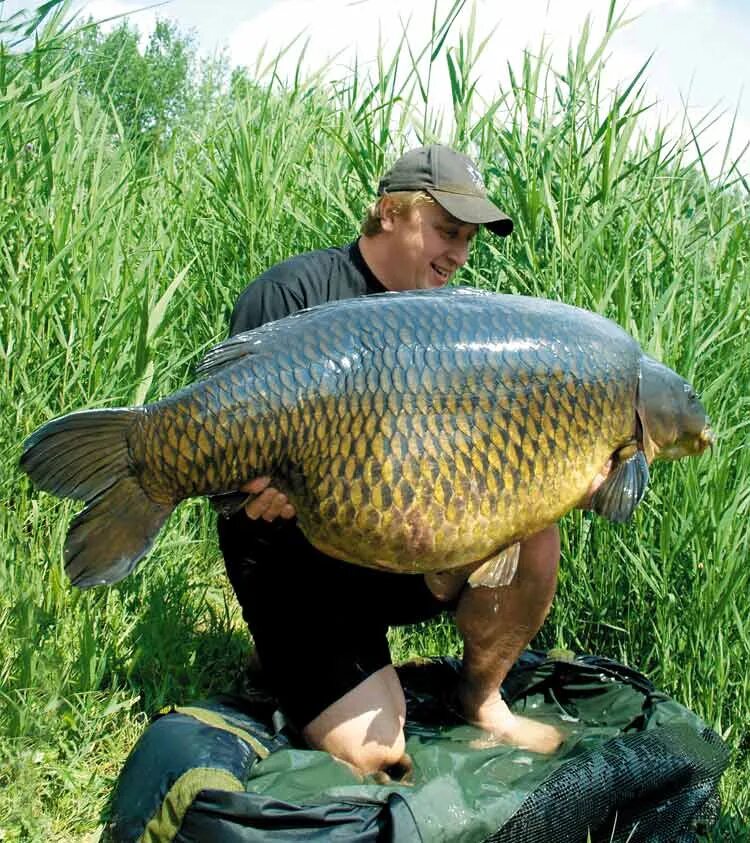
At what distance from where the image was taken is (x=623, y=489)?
1905mm

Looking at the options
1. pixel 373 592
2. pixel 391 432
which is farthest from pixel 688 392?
pixel 373 592

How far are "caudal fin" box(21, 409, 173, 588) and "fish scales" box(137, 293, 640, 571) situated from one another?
0.04 metres

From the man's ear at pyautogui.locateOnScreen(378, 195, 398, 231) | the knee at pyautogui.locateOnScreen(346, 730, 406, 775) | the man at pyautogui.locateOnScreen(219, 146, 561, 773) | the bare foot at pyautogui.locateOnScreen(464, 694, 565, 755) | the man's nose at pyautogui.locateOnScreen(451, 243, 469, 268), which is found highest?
the man's ear at pyautogui.locateOnScreen(378, 195, 398, 231)

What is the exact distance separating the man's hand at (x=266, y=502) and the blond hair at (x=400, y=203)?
81 centimetres

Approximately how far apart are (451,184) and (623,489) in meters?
0.80

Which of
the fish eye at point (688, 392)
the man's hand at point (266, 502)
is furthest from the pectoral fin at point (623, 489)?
the man's hand at point (266, 502)

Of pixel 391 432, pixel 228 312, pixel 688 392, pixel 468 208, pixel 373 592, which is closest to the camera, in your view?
pixel 391 432

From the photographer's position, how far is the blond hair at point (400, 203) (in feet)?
7.67

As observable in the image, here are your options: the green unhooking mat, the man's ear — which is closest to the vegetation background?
the green unhooking mat

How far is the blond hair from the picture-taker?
7.67ft

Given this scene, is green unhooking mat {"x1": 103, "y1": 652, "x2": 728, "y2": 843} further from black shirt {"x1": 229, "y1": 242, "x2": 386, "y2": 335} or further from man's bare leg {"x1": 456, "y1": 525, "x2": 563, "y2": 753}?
black shirt {"x1": 229, "y1": 242, "x2": 386, "y2": 335}

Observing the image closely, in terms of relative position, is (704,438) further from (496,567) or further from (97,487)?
(97,487)

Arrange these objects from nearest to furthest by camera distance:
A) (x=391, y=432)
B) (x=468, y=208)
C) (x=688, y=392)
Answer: (x=391, y=432) < (x=688, y=392) < (x=468, y=208)

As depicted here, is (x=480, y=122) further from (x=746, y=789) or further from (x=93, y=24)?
(x=746, y=789)
